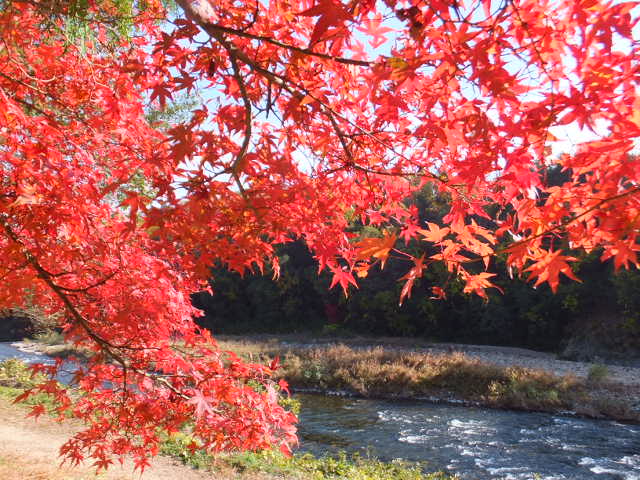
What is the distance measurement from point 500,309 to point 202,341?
1469cm

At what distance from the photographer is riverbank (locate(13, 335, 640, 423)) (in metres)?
8.45

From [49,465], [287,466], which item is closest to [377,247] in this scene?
[287,466]

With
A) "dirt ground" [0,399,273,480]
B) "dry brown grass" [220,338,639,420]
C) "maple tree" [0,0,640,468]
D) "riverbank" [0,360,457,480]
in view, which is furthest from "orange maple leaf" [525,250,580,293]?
"dry brown grass" [220,338,639,420]

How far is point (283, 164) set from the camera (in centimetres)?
187

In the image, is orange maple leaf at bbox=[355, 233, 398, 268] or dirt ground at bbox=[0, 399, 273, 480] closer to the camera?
orange maple leaf at bbox=[355, 233, 398, 268]

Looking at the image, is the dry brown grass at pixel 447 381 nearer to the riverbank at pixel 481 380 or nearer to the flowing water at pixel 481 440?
the riverbank at pixel 481 380

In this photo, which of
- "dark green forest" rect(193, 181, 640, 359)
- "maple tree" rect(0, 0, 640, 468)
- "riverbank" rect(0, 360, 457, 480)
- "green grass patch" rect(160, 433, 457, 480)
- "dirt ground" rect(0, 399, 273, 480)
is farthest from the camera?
"dark green forest" rect(193, 181, 640, 359)

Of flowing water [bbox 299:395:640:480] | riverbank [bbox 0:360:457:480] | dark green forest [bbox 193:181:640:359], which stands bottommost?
flowing water [bbox 299:395:640:480]

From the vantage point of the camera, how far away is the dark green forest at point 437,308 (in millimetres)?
13562

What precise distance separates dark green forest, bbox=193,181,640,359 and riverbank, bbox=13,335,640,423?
202 centimetres

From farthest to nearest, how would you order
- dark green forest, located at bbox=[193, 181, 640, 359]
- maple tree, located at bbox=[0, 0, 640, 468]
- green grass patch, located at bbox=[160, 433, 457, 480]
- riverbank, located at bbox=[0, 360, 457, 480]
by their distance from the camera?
dark green forest, located at bbox=[193, 181, 640, 359]
green grass patch, located at bbox=[160, 433, 457, 480]
riverbank, located at bbox=[0, 360, 457, 480]
maple tree, located at bbox=[0, 0, 640, 468]

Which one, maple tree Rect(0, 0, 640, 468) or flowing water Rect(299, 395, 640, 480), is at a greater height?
maple tree Rect(0, 0, 640, 468)

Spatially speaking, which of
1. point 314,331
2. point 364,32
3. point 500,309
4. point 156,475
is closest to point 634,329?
point 500,309

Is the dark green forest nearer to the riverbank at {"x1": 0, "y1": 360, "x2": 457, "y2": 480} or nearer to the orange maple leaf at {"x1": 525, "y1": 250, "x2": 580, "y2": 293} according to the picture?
the riverbank at {"x1": 0, "y1": 360, "x2": 457, "y2": 480}
